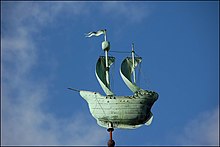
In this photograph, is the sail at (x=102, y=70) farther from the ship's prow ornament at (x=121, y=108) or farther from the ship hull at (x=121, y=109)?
the ship hull at (x=121, y=109)

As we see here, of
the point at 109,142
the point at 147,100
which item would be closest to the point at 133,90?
Result: the point at 147,100

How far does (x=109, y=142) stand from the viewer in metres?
43.8

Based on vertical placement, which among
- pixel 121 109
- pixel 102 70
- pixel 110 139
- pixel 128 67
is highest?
pixel 128 67

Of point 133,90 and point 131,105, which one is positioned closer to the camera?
point 131,105

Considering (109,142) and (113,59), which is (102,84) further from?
(109,142)

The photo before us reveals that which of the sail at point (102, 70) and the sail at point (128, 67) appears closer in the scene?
the sail at point (102, 70)

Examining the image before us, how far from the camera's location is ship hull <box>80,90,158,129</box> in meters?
44.6

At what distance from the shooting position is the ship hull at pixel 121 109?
146 ft

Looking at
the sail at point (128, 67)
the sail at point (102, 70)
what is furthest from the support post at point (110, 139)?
the sail at point (128, 67)

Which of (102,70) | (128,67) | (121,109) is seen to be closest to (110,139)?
(121,109)

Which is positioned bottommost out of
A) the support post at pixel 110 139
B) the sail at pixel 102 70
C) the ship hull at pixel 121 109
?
the support post at pixel 110 139

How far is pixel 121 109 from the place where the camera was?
44.6 meters

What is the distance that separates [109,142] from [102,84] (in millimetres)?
5877

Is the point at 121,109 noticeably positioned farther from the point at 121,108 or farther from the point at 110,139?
the point at 110,139
